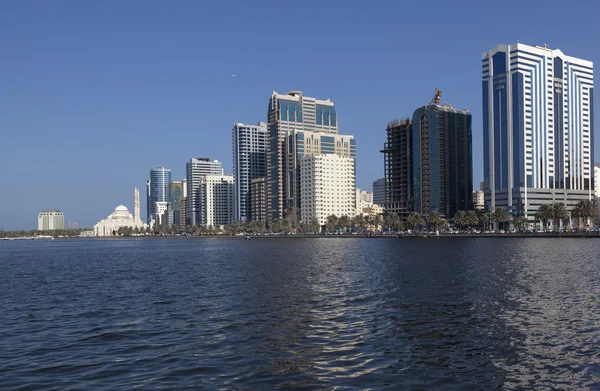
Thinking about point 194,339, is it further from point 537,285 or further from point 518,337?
point 537,285

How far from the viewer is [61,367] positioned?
1119 inches

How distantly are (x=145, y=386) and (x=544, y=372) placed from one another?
59.6 feet

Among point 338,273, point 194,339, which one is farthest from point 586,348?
point 338,273

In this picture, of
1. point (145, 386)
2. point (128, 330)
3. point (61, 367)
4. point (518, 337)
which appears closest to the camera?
point (145, 386)

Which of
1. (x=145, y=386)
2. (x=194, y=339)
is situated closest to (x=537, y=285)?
(x=194, y=339)

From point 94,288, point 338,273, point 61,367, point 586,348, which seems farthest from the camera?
point 338,273

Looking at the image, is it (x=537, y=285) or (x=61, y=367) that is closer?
(x=61, y=367)

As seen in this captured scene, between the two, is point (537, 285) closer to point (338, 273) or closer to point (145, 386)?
point (338, 273)

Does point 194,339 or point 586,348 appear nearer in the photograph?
point 586,348

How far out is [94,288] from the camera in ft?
216

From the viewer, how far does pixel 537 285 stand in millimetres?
60406

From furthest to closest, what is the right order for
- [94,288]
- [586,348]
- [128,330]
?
[94,288] < [128,330] < [586,348]

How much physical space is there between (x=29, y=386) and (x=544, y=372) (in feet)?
76.7

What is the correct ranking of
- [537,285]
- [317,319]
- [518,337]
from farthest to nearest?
1. [537,285]
2. [317,319]
3. [518,337]
